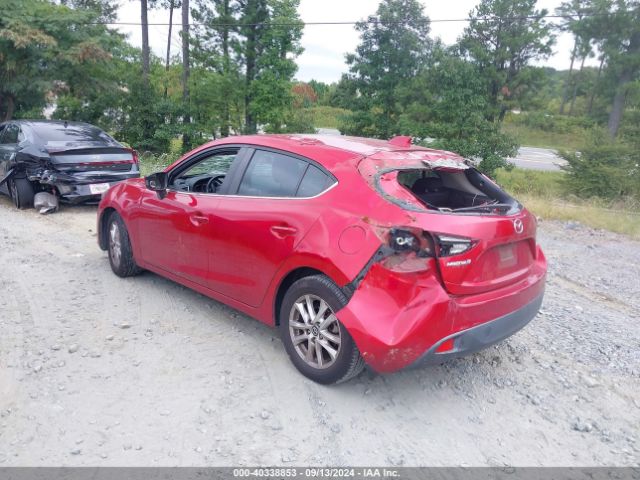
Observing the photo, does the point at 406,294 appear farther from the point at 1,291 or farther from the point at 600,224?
the point at 600,224

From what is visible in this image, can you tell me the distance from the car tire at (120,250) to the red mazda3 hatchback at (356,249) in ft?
2.85

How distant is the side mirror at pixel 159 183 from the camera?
4.66 meters

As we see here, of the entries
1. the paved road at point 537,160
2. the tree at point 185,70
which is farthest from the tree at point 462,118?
the tree at point 185,70

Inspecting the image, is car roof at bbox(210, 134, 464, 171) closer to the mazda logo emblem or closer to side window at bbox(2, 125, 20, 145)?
the mazda logo emblem

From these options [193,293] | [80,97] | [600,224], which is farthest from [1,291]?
[80,97]

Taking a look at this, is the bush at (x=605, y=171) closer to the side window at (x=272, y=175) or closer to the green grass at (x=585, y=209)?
the green grass at (x=585, y=209)

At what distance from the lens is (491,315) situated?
10.4 feet

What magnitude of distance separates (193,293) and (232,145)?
1568 mm

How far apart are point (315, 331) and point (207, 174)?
2090 millimetres

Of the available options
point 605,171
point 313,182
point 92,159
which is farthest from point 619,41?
point 313,182

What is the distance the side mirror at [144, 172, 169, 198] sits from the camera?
4664 millimetres

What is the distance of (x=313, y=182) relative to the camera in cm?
353

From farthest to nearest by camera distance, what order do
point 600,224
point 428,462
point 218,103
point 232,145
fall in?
1. point 218,103
2. point 600,224
3. point 232,145
4. point 428,462

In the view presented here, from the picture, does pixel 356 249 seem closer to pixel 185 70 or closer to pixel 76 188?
pixel 76 188
